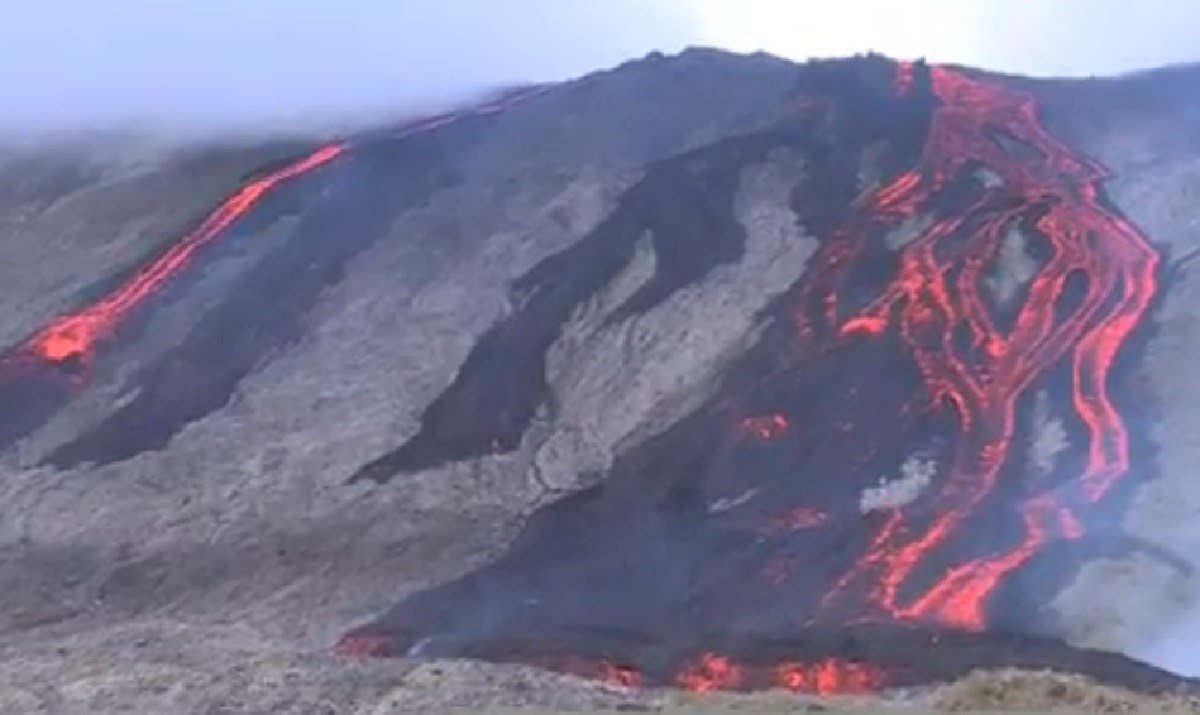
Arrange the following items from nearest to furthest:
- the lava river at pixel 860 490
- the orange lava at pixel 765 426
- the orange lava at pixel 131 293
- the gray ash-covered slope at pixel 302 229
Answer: the lava river at pixel 860 490, the orange lava at pixel 765 426, the gray ash-covered slope at pixel 302 229, the orange lava at pixel 131 293

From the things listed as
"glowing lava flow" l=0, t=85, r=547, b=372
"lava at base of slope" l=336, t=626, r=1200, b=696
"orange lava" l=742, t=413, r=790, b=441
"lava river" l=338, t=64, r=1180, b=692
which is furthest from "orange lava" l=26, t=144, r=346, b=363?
"lava at base of slope" l=336, t=626, r=1200, b=696

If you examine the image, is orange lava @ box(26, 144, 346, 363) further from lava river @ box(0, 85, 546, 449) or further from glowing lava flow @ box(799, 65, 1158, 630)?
glowing lava flow @ box(799, 65, 1158, 630)

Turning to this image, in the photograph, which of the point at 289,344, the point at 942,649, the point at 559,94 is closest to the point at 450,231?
the point at 289,344

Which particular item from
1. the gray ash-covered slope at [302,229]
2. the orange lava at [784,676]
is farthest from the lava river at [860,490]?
the gray ash-covered slope at [302,229]

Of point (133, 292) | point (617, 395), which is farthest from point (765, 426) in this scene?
point (133, 292)

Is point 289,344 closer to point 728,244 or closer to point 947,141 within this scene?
point 728,244

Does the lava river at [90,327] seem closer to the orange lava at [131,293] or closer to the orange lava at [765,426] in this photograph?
the orange lava at [131,293]
